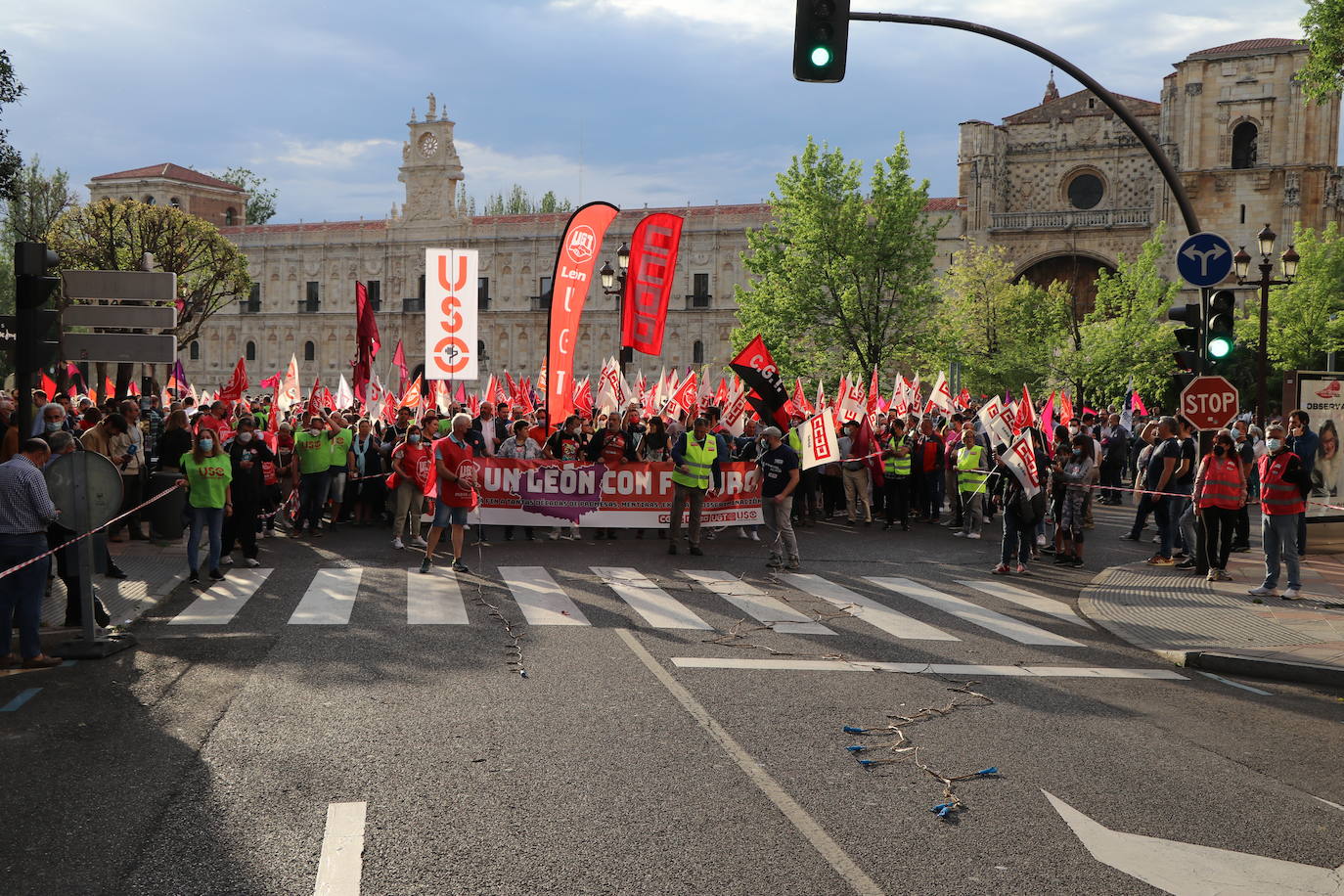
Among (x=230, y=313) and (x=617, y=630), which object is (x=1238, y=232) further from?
(x=230, y=313)

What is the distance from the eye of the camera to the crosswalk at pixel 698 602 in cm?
1070

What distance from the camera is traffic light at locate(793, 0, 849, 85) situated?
36.0 feet

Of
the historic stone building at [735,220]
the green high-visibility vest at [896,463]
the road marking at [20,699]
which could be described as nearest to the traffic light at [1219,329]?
the green high-visibility vest at [896,463]

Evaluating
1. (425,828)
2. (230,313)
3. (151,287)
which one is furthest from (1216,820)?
(230,313)

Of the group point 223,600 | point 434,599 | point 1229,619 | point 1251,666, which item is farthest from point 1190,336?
point 223,600

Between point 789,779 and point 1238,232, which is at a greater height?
point 1238,232

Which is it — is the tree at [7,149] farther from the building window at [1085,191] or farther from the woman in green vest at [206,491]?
the building window at [1085,191]

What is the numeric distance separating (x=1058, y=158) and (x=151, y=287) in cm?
6210

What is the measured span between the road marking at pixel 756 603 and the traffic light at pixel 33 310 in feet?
21.5

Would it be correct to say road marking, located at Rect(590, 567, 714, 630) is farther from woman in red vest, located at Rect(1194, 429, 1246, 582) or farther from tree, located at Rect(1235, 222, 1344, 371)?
tree, located at Rect(1235, 222, 1344, 371)

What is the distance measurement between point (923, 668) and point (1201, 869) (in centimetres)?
396

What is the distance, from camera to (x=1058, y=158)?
216 ft

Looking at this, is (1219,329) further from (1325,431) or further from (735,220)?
(735,220)

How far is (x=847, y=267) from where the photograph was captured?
1804 inches
